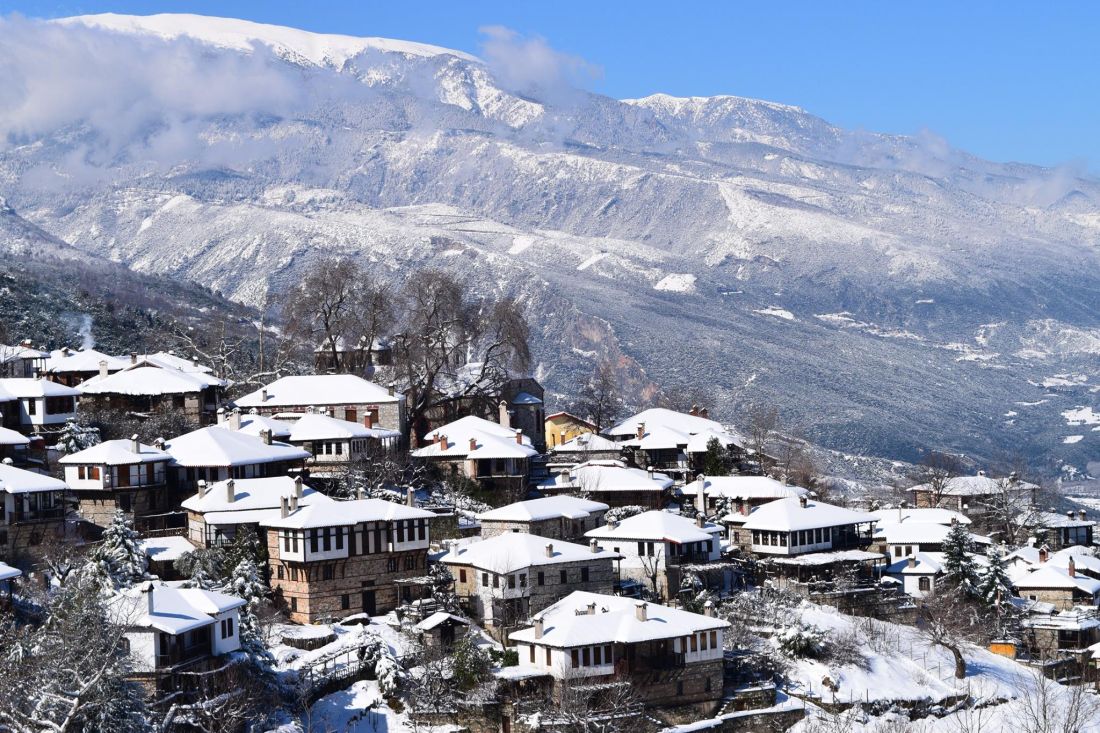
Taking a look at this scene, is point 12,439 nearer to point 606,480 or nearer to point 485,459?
point 485,459

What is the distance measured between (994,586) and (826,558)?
7.81 m

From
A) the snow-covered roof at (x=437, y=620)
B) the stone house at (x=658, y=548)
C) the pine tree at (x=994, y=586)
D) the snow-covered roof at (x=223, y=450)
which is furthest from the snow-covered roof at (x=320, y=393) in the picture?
the pine tree at (x=994, y=586)

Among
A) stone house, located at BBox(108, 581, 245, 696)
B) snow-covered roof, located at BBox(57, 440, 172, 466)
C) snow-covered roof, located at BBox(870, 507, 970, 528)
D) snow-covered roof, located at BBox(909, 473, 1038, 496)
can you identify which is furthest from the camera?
snow-covered roof, located at BBox(909, 473, 1038, 496)

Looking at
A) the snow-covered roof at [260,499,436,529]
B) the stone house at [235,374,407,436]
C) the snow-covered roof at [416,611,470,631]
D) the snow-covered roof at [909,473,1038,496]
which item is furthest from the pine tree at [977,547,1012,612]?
the stone house at [235,374,407,436]

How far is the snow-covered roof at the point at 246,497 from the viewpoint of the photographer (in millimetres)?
63438

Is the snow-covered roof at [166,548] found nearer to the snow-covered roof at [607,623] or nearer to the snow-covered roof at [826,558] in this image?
the snow-covered roof at [607,623]

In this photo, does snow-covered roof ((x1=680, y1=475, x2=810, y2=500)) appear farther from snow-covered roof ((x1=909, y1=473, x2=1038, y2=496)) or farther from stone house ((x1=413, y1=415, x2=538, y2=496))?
snow-covered roof ((x1=909, y1=473, x2=1038, y2=496))

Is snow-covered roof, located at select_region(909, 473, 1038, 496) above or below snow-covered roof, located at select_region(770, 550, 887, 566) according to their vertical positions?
above

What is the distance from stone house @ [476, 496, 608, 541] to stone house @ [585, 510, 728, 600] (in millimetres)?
1250

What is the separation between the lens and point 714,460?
88.4 metres

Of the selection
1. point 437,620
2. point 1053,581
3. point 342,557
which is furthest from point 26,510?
point 1053,581

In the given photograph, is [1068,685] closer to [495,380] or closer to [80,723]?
[495,380]

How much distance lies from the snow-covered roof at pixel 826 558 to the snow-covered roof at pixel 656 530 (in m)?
3.74

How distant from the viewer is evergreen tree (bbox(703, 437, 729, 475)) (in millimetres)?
88312
